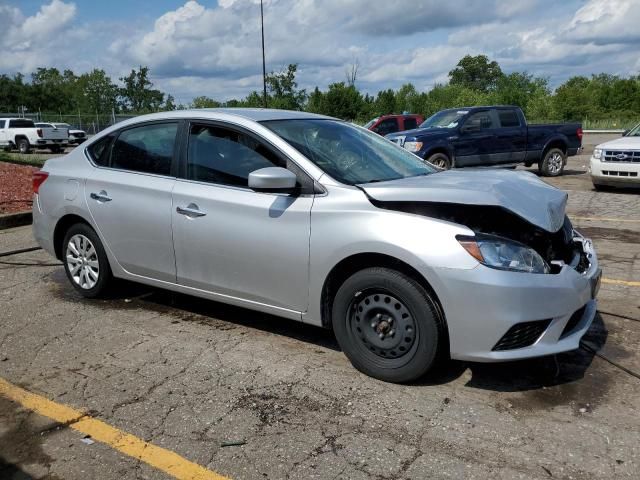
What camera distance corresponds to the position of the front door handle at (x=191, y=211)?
14.4 ft

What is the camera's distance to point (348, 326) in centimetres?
381

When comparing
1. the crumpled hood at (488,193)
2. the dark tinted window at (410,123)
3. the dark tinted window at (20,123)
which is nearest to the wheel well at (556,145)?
the dark tinted window at (410,123)

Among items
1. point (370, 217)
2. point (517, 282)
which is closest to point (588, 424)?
point (517, 282)

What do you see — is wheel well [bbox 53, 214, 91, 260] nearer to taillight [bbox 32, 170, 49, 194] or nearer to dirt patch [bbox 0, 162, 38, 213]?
taillight [bbox 32, 170, 49, 194]

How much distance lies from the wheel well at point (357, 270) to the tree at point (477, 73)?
117827mm

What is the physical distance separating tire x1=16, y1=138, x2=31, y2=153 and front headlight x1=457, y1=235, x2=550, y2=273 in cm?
2882

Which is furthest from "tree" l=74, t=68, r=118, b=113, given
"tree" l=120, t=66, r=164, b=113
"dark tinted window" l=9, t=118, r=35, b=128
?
"dark tinted window" l=9, t=118, r=35, b=128

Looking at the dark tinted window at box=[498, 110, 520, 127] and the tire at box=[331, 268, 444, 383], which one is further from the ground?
the dark tinted window at box=[498, 110, 520, 127]

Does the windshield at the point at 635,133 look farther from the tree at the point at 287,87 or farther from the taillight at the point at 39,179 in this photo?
the tree at the point at 287,87

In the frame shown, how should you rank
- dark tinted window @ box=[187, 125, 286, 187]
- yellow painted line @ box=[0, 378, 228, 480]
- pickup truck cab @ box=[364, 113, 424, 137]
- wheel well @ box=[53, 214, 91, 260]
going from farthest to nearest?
pickup truck cab @ box=[364, 113, 424, 137]
wheel well @ box=[53, 214, 91, 260]
dark tinted window @ box=[187, 125, 286, 187]
yellow painted line @ box=[0, 378, 228, 480]

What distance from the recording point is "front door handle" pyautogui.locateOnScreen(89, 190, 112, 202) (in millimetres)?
5036

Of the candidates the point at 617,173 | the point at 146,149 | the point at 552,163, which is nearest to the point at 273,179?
the point at 146,149

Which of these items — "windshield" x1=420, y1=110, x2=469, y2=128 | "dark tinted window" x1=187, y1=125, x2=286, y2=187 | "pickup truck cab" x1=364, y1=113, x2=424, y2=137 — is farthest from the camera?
"pickup truck cab" x1=364, y1=113, x2=424, y2=137

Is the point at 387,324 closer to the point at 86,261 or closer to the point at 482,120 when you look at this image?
the point at 86,261
